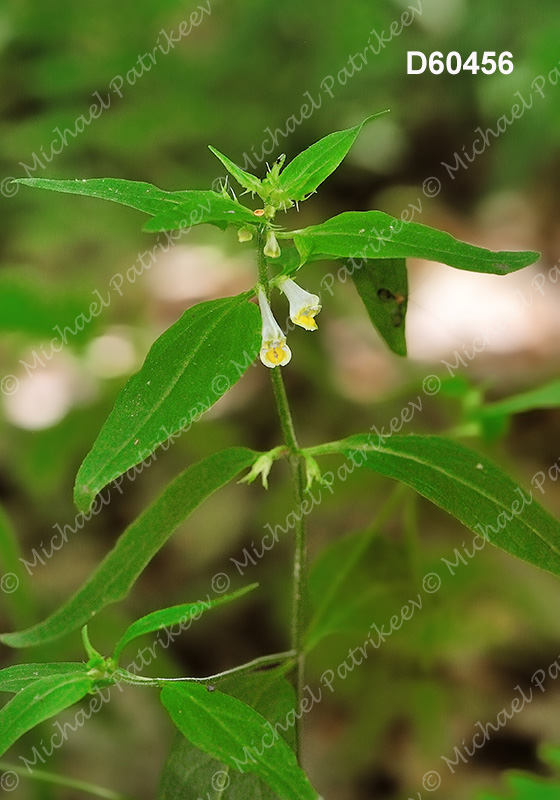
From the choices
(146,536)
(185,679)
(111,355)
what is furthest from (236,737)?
(111,355)

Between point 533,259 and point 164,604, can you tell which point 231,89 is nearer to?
point 164,604

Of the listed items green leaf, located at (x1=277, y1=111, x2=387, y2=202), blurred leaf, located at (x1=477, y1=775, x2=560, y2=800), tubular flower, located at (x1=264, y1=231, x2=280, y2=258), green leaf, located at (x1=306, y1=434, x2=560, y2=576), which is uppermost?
green leaf, located at (x1=277, y1=111, x2=387, y2=202)

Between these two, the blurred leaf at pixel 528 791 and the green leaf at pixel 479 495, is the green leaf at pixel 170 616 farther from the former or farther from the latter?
the blurred leaf at pixel 528 791

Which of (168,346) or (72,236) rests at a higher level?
(72,236)

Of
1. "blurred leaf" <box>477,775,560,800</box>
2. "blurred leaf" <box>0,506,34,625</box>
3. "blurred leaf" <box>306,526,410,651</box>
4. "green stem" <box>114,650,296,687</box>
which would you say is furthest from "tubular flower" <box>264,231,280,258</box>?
"blurred leaf" <box>477,775,560,800</box>

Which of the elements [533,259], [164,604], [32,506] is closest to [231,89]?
[32,506]

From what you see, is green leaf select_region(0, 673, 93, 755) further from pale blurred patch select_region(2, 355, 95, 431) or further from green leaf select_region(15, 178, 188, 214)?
pale blurred patch select_region(2, 355, 95, 431)

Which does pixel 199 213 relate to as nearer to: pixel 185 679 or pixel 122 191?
pixel 122 191
